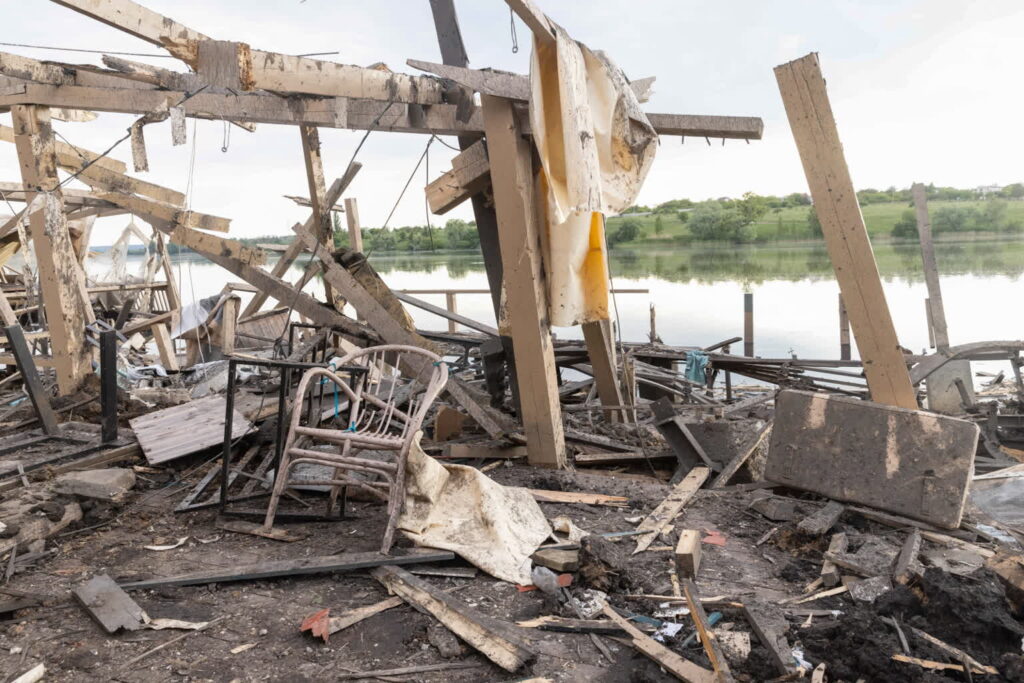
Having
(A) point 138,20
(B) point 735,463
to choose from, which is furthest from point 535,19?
(B) point 735,463

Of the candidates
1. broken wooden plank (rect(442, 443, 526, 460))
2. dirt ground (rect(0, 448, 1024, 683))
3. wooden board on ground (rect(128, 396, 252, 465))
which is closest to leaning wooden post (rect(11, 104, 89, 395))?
wooden board on ground (rect(128, 396, 252, 465))

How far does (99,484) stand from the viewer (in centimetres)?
503

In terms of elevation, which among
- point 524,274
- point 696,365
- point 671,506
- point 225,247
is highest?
point 225,247

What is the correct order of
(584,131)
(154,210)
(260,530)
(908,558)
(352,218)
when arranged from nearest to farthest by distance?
(908,558)
(260,530)
(584,131)
(154,210)
(352,218)

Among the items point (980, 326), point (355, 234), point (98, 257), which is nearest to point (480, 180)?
point (355, 234)

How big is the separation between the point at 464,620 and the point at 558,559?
2.50 feet

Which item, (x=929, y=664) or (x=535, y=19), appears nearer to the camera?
(x=929, y=664)

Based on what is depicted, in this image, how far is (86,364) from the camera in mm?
7738

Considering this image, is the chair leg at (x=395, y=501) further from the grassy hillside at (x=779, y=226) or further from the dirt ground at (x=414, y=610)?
the grassy hillside at (x=779, y=226)

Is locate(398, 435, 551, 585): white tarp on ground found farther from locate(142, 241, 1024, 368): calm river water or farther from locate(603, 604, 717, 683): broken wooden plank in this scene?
locate(142, 241, 1024, 368): calm river water

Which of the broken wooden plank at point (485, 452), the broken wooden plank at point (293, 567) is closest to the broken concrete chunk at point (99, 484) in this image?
the broken wooden plank at point (293, 567)

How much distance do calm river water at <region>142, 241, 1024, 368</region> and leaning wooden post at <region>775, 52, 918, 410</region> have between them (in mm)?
15043

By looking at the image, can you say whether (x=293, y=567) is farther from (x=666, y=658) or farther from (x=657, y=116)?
(x=657, y=116)

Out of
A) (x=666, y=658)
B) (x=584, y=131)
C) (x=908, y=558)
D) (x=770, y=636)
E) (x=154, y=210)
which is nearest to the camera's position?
(x=666, y=658)
